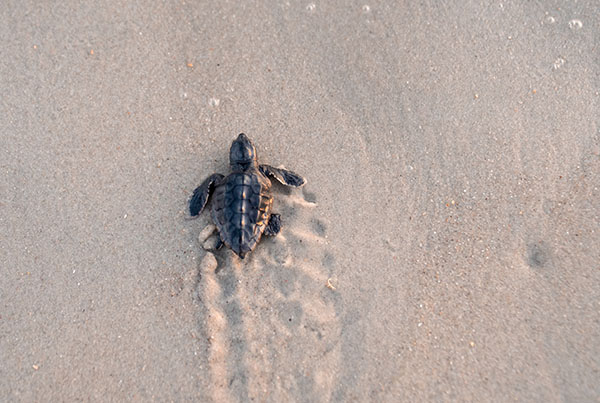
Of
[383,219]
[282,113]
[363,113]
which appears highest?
[363,113]

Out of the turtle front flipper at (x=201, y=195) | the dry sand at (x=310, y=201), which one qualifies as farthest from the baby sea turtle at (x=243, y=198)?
the dry sand at (x=310, y=201)

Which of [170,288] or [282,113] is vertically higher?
[282,113]

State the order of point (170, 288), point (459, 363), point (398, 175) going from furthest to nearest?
point (398, 175)
point (170, 288)
point (459, 363)

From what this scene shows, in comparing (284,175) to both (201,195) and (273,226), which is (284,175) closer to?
(273,226)

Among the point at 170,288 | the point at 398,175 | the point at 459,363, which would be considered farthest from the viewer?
the point at 398,175

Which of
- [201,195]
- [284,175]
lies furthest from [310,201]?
Result: [201,195]

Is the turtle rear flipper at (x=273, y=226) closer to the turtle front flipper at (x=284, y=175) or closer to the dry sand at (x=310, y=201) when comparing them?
the dry sand at (x=310, y=201)

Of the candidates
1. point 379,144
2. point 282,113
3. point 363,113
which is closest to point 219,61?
point 282,113

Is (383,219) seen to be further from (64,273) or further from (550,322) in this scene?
(64,273)
